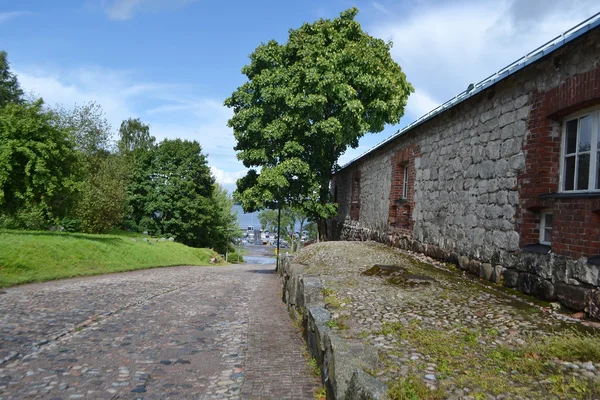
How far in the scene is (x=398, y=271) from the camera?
814 centimetres

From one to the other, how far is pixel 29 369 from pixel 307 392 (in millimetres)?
3108

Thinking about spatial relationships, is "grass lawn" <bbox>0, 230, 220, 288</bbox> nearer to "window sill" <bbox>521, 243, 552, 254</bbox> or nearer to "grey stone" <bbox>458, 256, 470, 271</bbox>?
"grey stone" <bbox>458, 256, 470, 271</bbox>

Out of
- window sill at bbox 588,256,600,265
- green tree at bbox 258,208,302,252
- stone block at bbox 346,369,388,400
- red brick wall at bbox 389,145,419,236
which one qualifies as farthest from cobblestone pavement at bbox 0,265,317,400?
green tree at bbox 258,208,302,252

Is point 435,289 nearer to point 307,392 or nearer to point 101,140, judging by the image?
point 307,392

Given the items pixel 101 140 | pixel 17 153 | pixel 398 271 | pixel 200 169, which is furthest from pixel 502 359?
pixel 101 140

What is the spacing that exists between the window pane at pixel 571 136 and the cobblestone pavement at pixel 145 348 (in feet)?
15.1

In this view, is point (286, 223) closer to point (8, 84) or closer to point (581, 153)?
point (8, 84)

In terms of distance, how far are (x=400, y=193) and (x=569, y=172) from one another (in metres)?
7.24

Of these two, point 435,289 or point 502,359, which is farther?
point 435,289

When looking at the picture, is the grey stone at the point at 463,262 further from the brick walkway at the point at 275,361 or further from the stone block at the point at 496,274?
the brick walkway at the point at 275,361

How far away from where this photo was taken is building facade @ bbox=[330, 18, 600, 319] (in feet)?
17.6

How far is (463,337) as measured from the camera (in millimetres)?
4355

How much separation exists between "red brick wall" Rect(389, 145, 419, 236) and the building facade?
2.34 feet

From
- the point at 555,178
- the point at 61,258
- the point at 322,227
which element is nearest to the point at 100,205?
the point at 61,258
